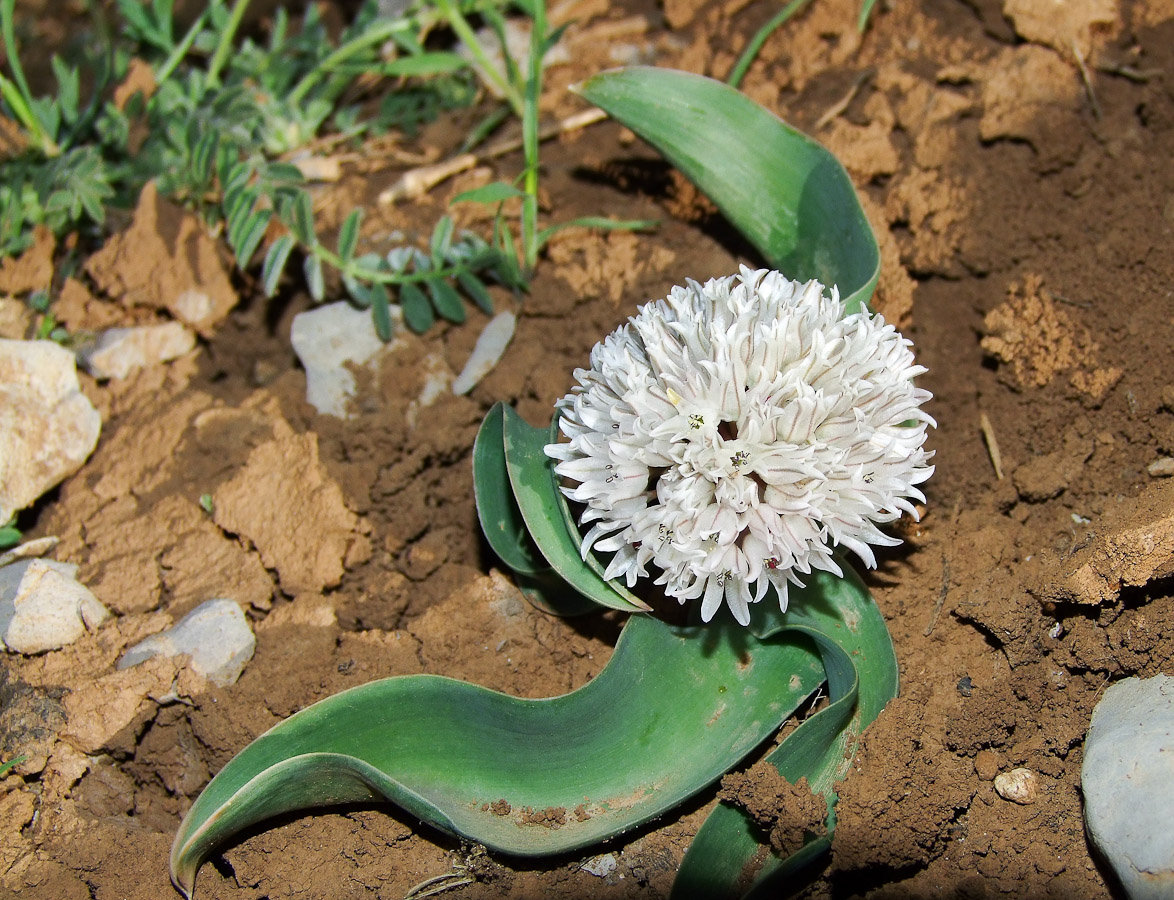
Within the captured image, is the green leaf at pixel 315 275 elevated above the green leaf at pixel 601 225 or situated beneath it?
situated beneath

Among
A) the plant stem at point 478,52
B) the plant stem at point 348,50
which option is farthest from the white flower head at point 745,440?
the plant stem at point 348,50

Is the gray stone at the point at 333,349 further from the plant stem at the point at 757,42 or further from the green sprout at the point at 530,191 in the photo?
the plant stem at the point at 757,42

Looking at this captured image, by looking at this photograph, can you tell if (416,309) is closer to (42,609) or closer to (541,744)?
(42,609)

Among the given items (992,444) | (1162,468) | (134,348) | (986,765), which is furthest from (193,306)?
(1162,468)

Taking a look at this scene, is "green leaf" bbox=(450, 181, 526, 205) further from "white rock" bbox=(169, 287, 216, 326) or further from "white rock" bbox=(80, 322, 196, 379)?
"white rock" bbox=(80, 322, 196, 379)

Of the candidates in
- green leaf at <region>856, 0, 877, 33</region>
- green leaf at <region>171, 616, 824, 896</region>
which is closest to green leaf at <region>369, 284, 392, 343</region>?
green leaf at <region>171, 616, 824, 896</region>
